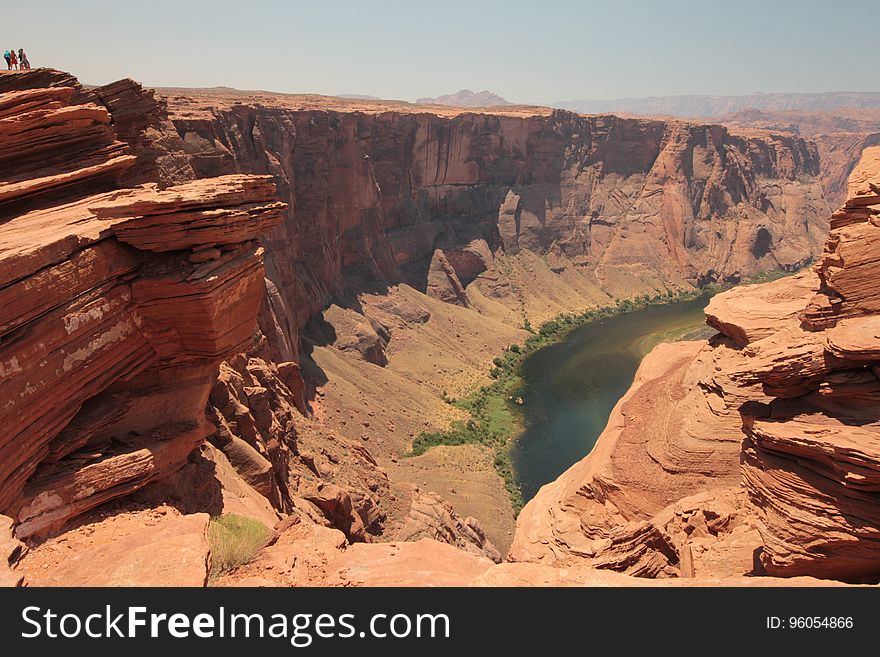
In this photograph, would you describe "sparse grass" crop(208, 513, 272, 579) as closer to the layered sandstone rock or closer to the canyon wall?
the layered sandstone rock

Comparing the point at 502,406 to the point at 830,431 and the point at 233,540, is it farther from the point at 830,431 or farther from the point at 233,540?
the point at 233,540

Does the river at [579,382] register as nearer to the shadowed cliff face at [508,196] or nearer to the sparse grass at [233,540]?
the shadowed cliff face at [508,196]

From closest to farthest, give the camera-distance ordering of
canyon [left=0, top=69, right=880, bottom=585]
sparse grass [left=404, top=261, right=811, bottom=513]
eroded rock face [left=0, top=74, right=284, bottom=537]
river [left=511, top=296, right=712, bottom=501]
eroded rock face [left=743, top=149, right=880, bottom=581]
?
eroded rock face [left=743, top=149, right=880, bottom=581] → canyon [left=0, top=69, right=880, bottom=585] → eroded rock face [left=0, top=74, right=284, bottom=537] → sparse grass [left=404, top=261, right=811, bottom=513] → river [left=511, top=296, right=712, bottom=501]

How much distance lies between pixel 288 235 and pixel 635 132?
2941 inches

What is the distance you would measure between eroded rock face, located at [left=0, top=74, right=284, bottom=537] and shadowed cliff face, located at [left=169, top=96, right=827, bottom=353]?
23316mm

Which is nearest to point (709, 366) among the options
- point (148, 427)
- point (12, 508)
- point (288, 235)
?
point (148, 427)

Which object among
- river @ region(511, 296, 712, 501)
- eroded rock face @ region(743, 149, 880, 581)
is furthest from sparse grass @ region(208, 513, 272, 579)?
river @ region(511, 296, 712, 501)

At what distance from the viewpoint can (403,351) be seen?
61.8 meters

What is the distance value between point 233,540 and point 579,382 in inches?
2057

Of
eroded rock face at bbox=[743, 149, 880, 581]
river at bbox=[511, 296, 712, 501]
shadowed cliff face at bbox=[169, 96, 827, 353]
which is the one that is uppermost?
eroded rock face at bbox=[743, 149, 880, 581]

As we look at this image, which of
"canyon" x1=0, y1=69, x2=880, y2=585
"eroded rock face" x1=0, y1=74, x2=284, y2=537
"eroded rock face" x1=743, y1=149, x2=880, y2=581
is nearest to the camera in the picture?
"eroded rock face" x1=743, y1=149, x2=880, y2=581

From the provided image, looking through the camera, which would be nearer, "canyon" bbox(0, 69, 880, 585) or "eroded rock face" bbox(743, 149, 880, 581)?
"eroded rock face" bbox(743, 149, 880, 581)

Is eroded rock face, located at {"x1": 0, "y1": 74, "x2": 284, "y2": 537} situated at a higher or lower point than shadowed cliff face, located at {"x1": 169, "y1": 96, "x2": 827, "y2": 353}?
higher

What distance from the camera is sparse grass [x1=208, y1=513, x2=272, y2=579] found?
515 inches
